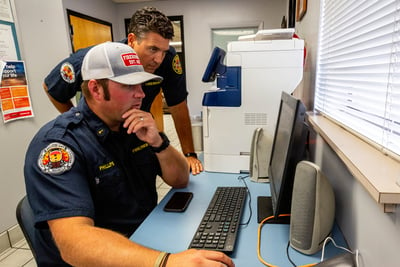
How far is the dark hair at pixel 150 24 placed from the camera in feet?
4.78

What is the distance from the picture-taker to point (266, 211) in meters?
1.07

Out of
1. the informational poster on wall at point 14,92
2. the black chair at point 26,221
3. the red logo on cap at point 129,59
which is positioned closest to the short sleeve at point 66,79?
the informational poster on wall at point 14,92

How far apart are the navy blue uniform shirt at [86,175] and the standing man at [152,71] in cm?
42

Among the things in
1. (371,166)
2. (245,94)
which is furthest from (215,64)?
(371,166)

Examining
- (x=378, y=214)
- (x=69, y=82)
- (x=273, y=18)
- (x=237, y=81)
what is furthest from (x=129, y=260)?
(x=273, y=18)

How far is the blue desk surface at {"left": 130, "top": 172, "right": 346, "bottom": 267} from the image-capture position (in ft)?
2.65

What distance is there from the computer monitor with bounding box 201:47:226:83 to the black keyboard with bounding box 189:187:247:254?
66 cm

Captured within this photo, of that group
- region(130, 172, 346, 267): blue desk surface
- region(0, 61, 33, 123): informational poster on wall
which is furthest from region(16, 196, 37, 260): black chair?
region(0, 61, 33, 123): informational poster on wall

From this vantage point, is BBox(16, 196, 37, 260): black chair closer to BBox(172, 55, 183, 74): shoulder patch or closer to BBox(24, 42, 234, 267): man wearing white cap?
BBox(24, 42, 234, 267): man wearing white cap

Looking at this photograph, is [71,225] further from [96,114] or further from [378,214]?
[378,214]

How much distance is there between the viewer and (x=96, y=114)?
1.10m

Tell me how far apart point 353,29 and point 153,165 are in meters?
1.01

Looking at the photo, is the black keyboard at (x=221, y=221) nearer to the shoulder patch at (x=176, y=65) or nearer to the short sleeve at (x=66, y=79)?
the shoulder patch at (x=176, y=65)

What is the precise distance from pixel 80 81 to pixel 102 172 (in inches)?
33.8
